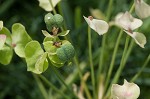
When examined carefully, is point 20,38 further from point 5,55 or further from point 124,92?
point 124,92

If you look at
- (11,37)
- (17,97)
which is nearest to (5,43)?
(11,37)

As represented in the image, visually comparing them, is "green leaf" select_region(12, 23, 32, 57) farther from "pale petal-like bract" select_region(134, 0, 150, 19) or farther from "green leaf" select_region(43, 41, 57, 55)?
"pale petal-like bract" select_region(134, 0, 150, 19)

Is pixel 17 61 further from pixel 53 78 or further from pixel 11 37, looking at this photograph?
pixel 11 37

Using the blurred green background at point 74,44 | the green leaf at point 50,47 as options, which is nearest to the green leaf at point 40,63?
the green leaf at point 50,47

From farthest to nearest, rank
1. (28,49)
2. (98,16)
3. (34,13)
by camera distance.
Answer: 1. (34,13)
2. (98,16)
3. (28,49)

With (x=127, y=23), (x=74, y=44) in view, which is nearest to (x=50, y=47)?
(x=127, y=23)

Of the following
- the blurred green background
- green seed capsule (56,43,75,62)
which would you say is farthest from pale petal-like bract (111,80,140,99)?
the blurred green background

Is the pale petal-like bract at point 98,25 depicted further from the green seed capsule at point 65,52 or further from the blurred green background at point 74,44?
the blurred green background at point 74,44
